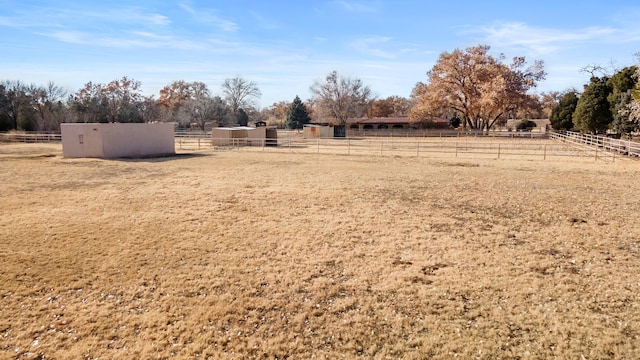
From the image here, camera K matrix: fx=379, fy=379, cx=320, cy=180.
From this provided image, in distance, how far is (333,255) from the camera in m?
6.12

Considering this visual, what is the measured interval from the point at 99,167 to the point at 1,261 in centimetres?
1222

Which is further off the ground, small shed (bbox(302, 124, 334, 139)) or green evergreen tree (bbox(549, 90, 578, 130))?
green evergreen tree (bbox(549, 90, 578, 130))

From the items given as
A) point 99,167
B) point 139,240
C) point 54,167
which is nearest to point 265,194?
point 139,240

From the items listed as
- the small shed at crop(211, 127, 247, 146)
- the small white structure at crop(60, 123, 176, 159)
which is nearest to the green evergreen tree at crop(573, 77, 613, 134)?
the small shed at crop(211, 127, 247, 146)

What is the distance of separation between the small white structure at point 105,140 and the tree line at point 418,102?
30.1 metres

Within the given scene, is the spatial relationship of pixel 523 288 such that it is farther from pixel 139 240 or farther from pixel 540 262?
pixel 139 240

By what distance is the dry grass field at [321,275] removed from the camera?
386cm

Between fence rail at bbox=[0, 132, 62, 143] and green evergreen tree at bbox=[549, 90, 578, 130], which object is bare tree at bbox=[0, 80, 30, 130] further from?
green evergreen tree at bbox=[549, 90, 578, 130]

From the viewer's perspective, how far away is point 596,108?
30.3 meters

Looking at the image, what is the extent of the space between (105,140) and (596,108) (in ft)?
116

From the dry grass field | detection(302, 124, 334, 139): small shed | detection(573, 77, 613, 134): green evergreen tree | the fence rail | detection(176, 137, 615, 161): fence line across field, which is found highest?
detection(573, 77, 613, 134): green evergreen tree

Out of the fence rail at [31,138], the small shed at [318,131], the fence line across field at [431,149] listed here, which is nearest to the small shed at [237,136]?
the fence line across field at [431,149]

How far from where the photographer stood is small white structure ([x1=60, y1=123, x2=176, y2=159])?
2117 cm

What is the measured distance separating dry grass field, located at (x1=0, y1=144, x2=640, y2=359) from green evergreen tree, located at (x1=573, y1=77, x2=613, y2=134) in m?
24.9
